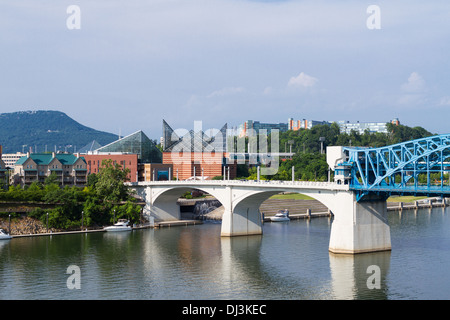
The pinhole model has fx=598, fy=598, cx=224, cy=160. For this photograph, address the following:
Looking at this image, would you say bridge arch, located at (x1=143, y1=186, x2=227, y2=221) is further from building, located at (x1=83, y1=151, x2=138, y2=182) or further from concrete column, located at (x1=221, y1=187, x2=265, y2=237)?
building, located at (x1=83, y1=151, x2=138, y2=182)

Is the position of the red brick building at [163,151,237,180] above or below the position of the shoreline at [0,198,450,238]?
above

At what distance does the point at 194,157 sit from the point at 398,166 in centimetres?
7681

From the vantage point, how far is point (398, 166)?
65500 millimetres

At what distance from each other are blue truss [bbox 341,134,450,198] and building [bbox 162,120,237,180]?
2572 inches

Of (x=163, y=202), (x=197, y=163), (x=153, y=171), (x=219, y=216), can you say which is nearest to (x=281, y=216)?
(x=219, y=216)

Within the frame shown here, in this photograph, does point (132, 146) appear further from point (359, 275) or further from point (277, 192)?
point (359, 275)

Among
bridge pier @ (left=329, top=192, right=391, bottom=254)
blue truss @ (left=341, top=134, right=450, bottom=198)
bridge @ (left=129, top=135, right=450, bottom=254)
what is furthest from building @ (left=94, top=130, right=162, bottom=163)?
bridge pier @ (left=329, top=192, right=391, bottom=254)

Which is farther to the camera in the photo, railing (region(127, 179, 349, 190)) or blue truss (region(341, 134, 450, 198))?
railing (region(127, 179, 349, 190))

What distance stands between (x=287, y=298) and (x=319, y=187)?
2186 centimetres

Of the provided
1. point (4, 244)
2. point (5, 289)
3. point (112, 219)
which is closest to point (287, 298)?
point (5, 289)

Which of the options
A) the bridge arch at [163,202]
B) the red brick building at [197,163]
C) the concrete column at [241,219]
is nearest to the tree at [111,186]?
the bridge arch at [163,202]

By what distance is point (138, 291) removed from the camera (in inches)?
2020

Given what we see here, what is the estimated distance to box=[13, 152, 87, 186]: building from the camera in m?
115
